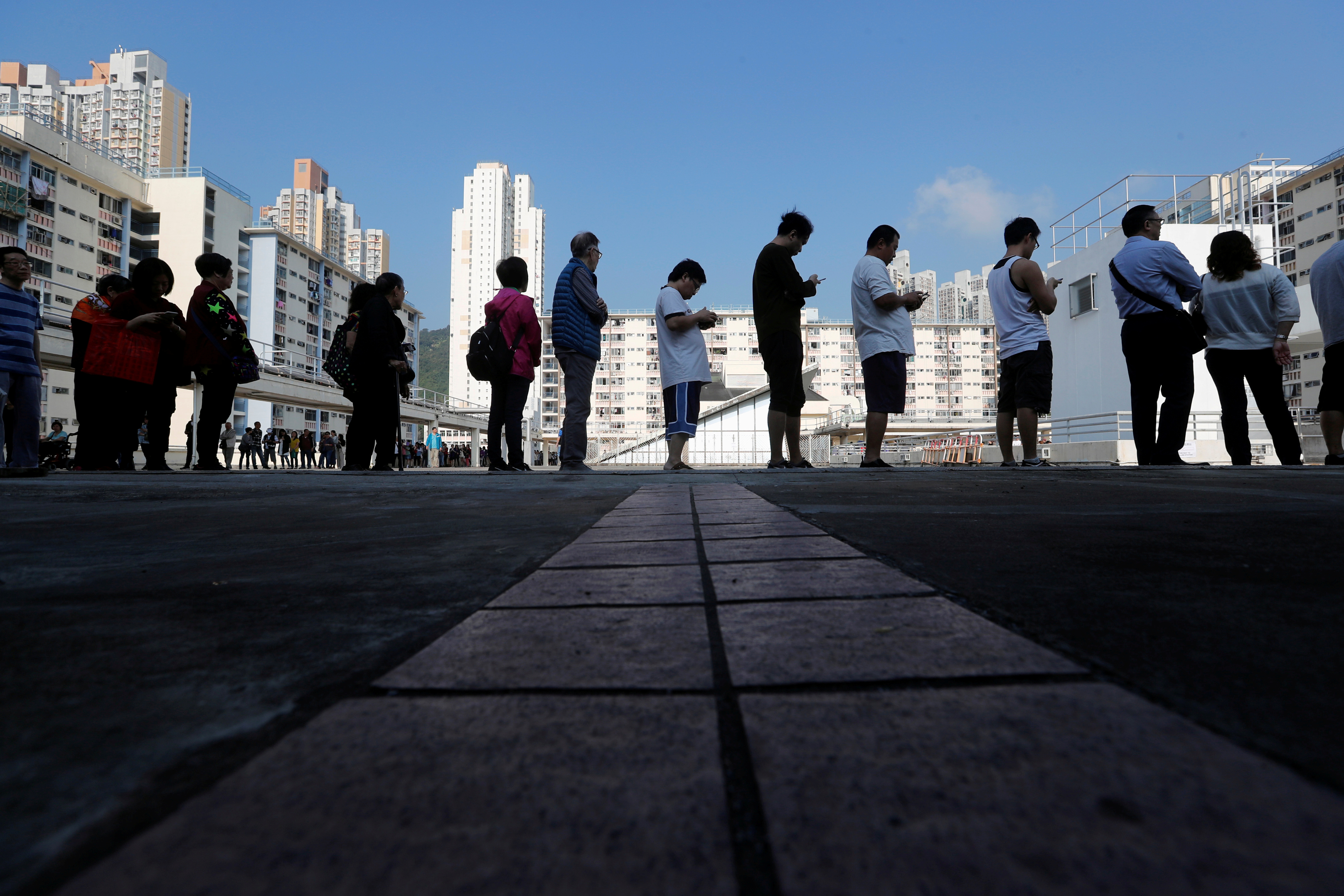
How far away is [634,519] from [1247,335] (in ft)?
16.1

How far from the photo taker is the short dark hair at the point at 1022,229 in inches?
200

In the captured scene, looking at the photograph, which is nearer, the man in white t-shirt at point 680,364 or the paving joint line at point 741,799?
the paving joint line at point 741,799

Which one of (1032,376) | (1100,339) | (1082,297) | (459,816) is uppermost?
(1082,297)

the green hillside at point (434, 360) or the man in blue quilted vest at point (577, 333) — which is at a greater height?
the green hillside at point (434, 360)

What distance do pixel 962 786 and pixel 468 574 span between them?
946mm

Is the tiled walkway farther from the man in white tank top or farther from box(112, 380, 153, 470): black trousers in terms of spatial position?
box(112, 380, 153, 470): black trousers

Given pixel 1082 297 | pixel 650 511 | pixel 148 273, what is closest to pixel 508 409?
pixel 148 273

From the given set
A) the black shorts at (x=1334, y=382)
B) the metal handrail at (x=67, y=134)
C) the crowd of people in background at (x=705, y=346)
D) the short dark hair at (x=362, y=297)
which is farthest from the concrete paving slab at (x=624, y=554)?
the metal handrail at (x=67, y=134)

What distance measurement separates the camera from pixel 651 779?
1.39 ft

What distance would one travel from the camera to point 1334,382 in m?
4.53

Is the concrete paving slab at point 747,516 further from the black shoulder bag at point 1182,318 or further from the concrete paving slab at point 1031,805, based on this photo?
the black shoulder bag at point 1182,318

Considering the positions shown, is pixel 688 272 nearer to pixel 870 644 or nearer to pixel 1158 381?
pixel 1158 381

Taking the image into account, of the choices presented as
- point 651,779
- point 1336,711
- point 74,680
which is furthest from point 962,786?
point 74,680

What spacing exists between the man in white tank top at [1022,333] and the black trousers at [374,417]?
421 cm
